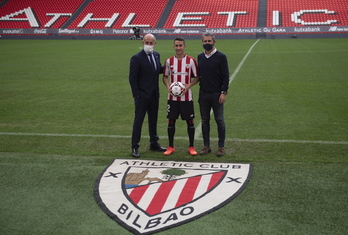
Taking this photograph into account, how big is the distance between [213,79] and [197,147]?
1204 millimetres

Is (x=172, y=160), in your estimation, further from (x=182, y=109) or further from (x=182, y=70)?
(x=182, y=70)

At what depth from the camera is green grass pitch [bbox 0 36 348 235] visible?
4.29m

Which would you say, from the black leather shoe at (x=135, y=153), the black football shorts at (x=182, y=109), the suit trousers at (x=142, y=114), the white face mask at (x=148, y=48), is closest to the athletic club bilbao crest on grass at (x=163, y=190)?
the black leather shoe at (x=135, y=153)

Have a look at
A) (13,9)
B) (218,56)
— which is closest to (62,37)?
(13,9)

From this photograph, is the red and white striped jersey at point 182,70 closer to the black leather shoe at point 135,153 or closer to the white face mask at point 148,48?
the white face mask at point 148,48

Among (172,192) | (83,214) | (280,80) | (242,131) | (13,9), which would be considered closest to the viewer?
(83,214)

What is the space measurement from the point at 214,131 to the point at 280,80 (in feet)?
21.2

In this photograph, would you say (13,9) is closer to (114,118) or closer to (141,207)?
(114,118)

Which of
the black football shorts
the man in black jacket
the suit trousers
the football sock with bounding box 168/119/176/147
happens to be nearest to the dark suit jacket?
the suit trousers

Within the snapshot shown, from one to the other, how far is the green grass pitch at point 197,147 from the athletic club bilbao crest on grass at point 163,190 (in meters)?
0.12

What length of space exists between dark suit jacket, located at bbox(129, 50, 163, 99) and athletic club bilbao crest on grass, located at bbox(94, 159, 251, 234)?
40.4 inches

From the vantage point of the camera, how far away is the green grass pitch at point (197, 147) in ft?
14.1

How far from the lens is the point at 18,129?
8070mm

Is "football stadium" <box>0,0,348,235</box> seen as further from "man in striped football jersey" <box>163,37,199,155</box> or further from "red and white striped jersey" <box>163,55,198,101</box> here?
"red and white striped jersey" <box>163,55,198,101</box>
